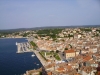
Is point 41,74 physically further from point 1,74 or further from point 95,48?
point 95,48

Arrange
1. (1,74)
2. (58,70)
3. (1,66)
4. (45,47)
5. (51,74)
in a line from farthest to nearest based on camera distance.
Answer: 1. (45,47)
2. (1,66)
3. (1,74)
4. (58,70)
5. (51,74)

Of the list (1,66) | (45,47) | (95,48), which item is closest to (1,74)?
(1,66)

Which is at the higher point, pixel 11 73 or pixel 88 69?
pixel 88 69

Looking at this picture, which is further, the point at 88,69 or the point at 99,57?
the point at 99,57

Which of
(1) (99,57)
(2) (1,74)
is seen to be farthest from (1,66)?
(1) (99,57)

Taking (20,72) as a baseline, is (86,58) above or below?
above

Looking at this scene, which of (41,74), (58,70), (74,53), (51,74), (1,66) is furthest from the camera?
(74,53)

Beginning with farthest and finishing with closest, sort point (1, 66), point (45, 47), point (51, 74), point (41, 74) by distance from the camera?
point (45, 47) < point (1, 66) < point (41, 74) < point (51, 74)

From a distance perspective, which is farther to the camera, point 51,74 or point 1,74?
point 1,74

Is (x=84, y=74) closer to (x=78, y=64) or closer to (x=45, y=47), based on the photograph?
(x=78, y=64)
